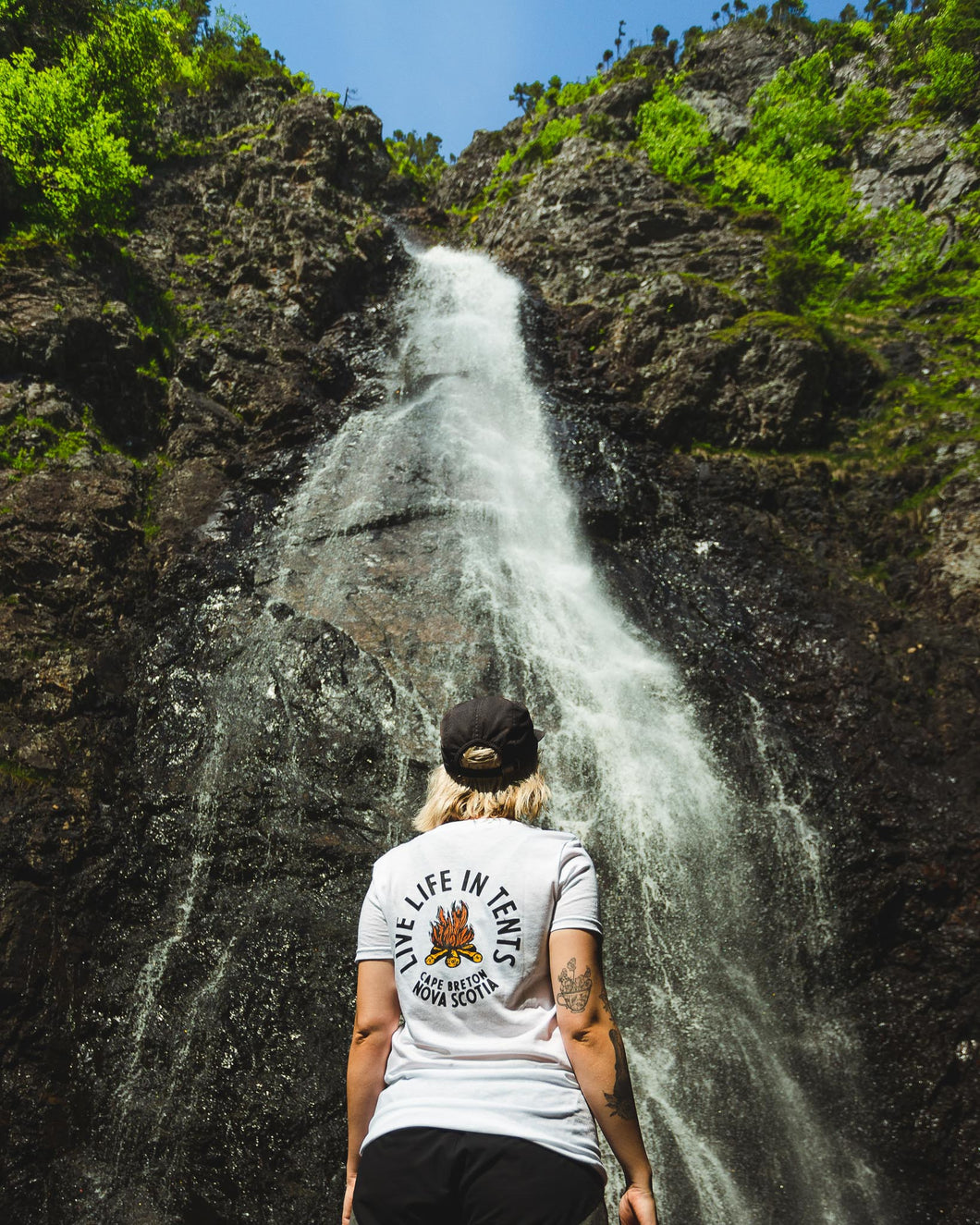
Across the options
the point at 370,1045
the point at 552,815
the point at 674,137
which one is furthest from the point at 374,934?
the point at 674,137

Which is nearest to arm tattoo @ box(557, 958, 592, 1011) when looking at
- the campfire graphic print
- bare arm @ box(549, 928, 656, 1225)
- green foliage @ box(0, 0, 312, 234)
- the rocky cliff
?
bare arm @ box(549, 928, 656, 1225)

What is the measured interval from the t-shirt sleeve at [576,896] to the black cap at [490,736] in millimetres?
369

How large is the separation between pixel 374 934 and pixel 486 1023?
523 millimetres

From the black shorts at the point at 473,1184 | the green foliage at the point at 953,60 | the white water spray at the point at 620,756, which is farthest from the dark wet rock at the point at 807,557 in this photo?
the black shorts at the point at 473,1184

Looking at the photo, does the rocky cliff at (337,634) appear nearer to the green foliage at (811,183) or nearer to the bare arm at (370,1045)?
the green foliage at (811,183)

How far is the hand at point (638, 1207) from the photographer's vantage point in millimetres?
1915

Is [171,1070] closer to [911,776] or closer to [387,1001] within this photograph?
[387,1001]

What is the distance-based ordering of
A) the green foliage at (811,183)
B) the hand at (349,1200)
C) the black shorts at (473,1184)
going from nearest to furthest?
1. the black shorts at (473,1184)
2. the hand at (349,1200)
3. the green foliage at (811,183)

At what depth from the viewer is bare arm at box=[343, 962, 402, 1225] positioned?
2.29 m

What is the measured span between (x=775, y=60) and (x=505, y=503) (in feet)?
85.8

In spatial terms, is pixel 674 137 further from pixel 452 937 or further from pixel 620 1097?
pixel 620 1097

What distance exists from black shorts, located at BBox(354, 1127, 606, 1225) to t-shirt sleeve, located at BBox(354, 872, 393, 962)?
0.59m

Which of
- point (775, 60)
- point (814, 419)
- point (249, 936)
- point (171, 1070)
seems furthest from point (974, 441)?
point (775, 60)

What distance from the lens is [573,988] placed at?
2.10 metres
